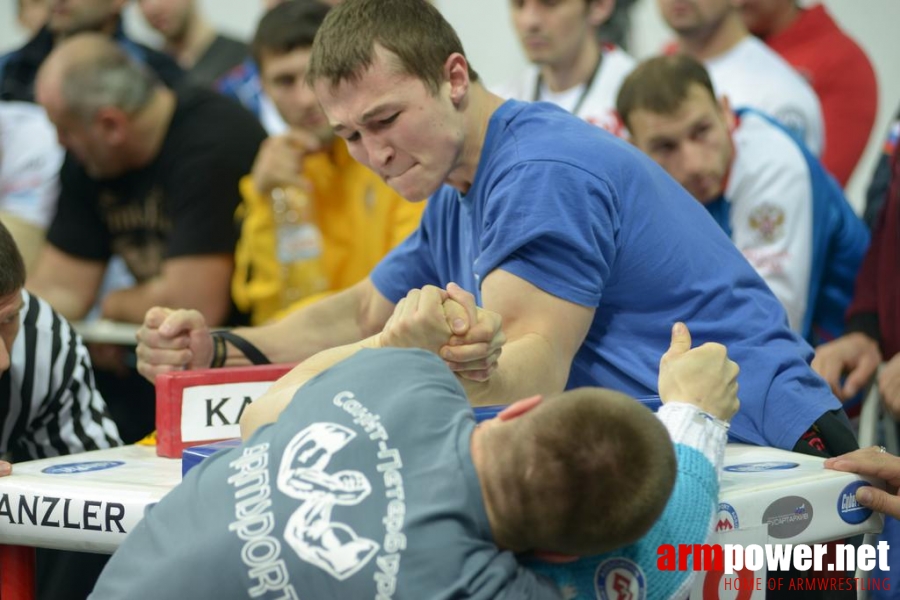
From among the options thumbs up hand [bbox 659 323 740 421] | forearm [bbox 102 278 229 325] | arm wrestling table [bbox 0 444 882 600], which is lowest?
forearm [bbox 102 278 229 325]

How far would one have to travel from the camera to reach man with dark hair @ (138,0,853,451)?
6.85ft

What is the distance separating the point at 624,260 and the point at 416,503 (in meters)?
0.78

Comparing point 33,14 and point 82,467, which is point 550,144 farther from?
point 33,14

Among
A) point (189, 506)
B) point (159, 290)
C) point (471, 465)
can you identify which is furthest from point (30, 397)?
point (159, 290)

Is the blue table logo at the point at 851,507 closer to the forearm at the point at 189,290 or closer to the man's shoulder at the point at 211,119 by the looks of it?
the forearm at the point at 189,290

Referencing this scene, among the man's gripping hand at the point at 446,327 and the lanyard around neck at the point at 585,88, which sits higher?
the man's gripping hand at the point at 446,327

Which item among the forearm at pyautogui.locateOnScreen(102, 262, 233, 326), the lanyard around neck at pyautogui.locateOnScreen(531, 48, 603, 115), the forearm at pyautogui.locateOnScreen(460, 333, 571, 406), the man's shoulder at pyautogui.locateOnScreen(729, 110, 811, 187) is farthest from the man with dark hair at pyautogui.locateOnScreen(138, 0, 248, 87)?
the forearm at pyautogui.locateOnScreen(460, 333, 571, 406)

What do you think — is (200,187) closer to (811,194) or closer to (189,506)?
(811,194)

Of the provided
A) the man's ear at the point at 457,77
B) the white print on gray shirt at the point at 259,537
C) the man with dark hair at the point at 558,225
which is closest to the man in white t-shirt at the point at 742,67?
the man with dark hair at the point at 558,225

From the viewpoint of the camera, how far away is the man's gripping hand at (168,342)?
102 inches

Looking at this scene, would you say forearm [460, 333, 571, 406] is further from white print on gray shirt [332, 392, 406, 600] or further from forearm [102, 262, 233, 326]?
forearm [102, 262, 233, 326]

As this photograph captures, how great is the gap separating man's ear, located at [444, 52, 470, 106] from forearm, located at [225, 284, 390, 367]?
0.69m

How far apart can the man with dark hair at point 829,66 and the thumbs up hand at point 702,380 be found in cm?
286

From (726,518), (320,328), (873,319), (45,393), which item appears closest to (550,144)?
(726,518)
